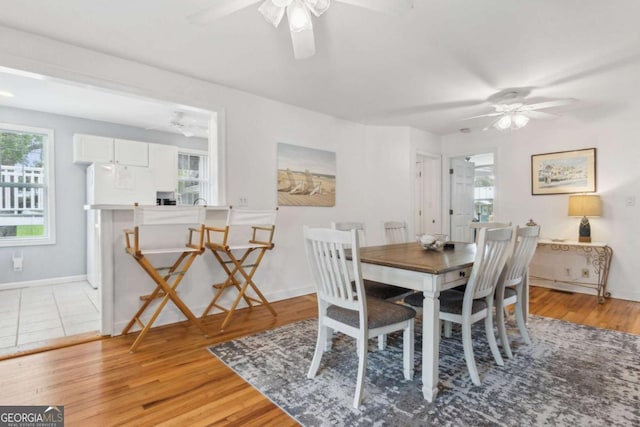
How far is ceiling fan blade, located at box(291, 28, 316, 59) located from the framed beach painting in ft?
6.28

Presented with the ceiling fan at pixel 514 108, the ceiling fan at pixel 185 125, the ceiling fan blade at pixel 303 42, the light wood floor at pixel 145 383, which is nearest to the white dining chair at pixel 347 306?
the light wood floor at pixel 145 383

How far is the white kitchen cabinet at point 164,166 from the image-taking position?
493cm

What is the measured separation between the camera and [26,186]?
14.7ft

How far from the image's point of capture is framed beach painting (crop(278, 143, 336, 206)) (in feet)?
13.0

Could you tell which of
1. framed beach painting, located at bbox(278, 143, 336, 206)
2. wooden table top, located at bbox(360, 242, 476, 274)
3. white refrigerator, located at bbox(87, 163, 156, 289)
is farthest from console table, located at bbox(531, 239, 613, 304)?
white refrigerator, located at bbox(87, 163, 156, 289)

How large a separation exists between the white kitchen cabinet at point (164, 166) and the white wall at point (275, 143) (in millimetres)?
2100

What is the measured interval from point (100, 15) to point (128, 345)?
239 centimetres

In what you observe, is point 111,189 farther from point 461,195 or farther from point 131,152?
point 461,195

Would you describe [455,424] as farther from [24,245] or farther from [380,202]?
[24,245]

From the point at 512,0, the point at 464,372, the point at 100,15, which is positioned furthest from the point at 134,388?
the point at 512,0

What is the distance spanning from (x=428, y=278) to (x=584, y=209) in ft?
11.2

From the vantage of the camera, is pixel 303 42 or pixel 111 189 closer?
pixel 303 42

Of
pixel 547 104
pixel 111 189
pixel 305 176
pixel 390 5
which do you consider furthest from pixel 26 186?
pixel 547 104

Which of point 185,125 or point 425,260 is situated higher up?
point 185,125
